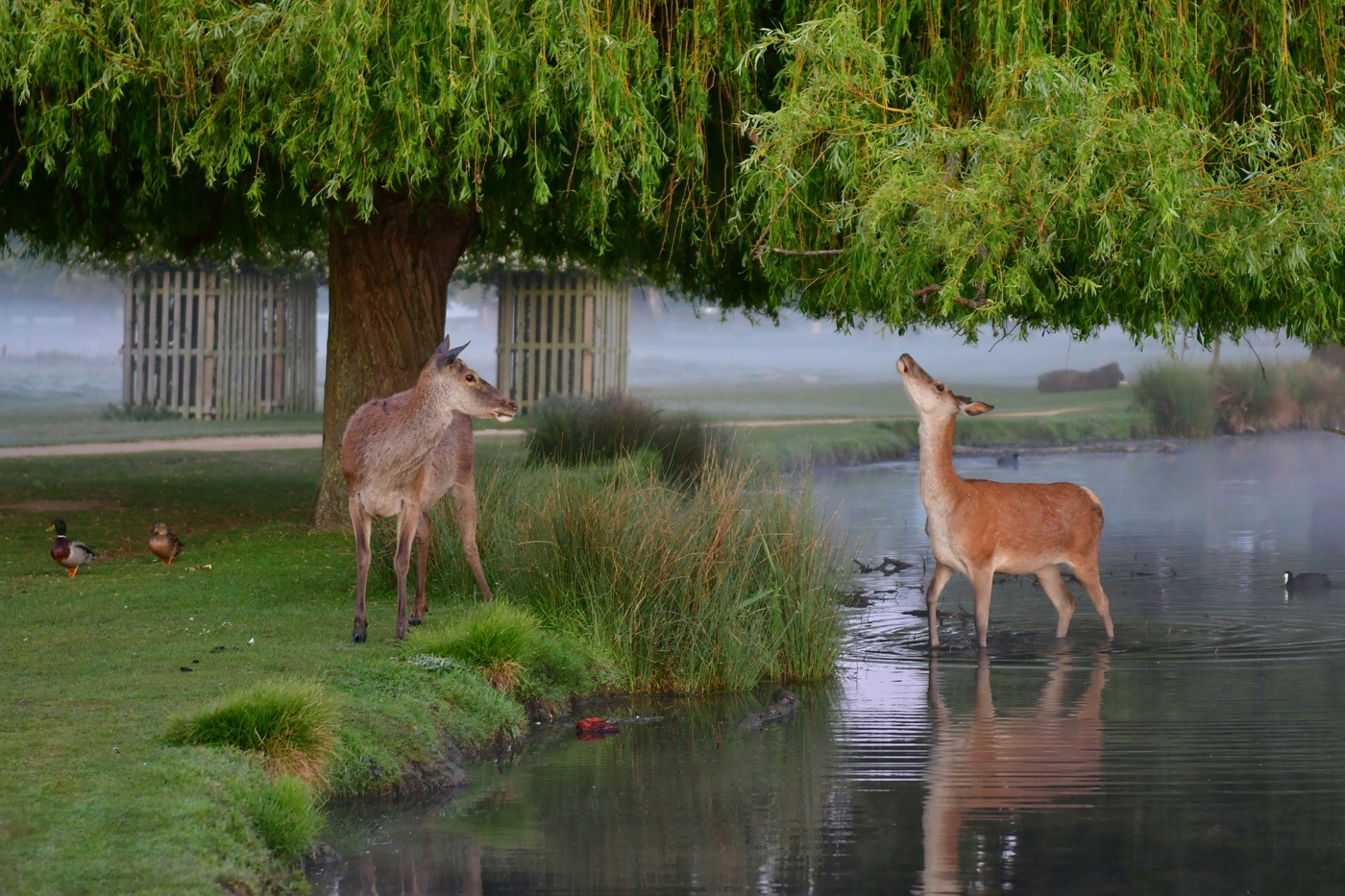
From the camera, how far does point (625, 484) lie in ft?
Answer: 37.6

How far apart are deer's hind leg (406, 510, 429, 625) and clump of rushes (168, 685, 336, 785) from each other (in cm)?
325

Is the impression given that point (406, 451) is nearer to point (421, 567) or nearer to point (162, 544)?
point (421, 567)

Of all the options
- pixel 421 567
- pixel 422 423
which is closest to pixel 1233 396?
pixel 421 567

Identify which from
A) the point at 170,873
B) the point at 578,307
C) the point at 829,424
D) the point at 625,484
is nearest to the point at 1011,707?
the point at 625,484

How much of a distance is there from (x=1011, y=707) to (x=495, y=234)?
9389 millimetres

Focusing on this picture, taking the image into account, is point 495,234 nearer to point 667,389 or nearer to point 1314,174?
point 1314,174

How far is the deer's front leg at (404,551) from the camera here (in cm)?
1052

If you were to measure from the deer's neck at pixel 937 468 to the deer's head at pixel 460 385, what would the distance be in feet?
9.63

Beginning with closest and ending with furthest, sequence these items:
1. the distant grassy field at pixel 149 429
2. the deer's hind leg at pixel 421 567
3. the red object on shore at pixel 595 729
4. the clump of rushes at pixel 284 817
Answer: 1. the clump of rushes at pixel 284 817
2. the red object on shore at pixel 595 729
3. the deer's hind leg at pixel 421 567
4. the distant grassy field at pixel 149 429

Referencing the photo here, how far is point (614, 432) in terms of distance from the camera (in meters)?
21.3

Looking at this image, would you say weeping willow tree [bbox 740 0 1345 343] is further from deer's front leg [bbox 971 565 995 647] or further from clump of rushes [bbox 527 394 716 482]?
clump of rushes [bbox 527 394 716 482]

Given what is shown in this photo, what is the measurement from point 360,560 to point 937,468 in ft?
13.0

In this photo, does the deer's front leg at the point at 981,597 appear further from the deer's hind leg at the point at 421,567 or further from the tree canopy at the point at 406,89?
the deer's hind leg at the point at 421,567

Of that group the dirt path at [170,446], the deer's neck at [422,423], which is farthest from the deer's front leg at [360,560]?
the dirt path at [170,446]
